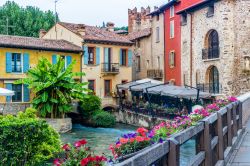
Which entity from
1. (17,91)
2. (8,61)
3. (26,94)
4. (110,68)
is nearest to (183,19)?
(110,68)

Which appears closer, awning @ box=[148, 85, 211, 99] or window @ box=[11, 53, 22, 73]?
awning @ box=[148, 85, 211, 99]

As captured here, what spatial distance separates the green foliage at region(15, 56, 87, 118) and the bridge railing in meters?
20.3

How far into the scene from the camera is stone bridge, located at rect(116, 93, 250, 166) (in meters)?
3.22

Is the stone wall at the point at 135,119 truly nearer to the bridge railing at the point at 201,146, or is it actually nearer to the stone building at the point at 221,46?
the stone building at the point at 221,46

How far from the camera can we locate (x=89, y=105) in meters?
33.0

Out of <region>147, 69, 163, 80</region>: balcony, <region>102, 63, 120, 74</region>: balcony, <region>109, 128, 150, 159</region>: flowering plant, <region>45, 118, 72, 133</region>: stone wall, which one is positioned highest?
<region>102, 63, 120, 74</region>: balcony

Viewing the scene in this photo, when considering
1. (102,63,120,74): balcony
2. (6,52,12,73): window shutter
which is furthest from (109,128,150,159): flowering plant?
(102,63,120,74): balcony

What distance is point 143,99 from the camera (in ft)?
115

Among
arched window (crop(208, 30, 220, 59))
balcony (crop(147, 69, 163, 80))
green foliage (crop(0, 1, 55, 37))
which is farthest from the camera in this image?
green foliage (crop(0, 1, 55, 37))

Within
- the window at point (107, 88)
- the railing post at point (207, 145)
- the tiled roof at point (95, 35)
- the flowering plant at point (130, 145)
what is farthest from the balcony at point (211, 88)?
the flowering plant at point (130, 145)

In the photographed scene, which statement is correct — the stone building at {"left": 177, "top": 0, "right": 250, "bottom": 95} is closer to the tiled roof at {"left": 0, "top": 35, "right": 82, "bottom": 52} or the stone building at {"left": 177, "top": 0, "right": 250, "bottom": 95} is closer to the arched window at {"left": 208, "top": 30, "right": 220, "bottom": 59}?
the arched window at {"left": 208, "top": 30, "right": 220, "bottom": 59}

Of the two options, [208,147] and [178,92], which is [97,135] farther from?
[208,147]

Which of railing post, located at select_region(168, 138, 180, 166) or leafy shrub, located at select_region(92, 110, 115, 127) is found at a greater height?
railing post, located at select_region(168, 138, 180, 166)

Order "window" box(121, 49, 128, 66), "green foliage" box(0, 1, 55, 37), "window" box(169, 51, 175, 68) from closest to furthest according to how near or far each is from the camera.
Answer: "window" box(169, 51, 175, 68), "window" box(121, 49, 128, 66), "green foliage" box(0, 1, 55, 37)
